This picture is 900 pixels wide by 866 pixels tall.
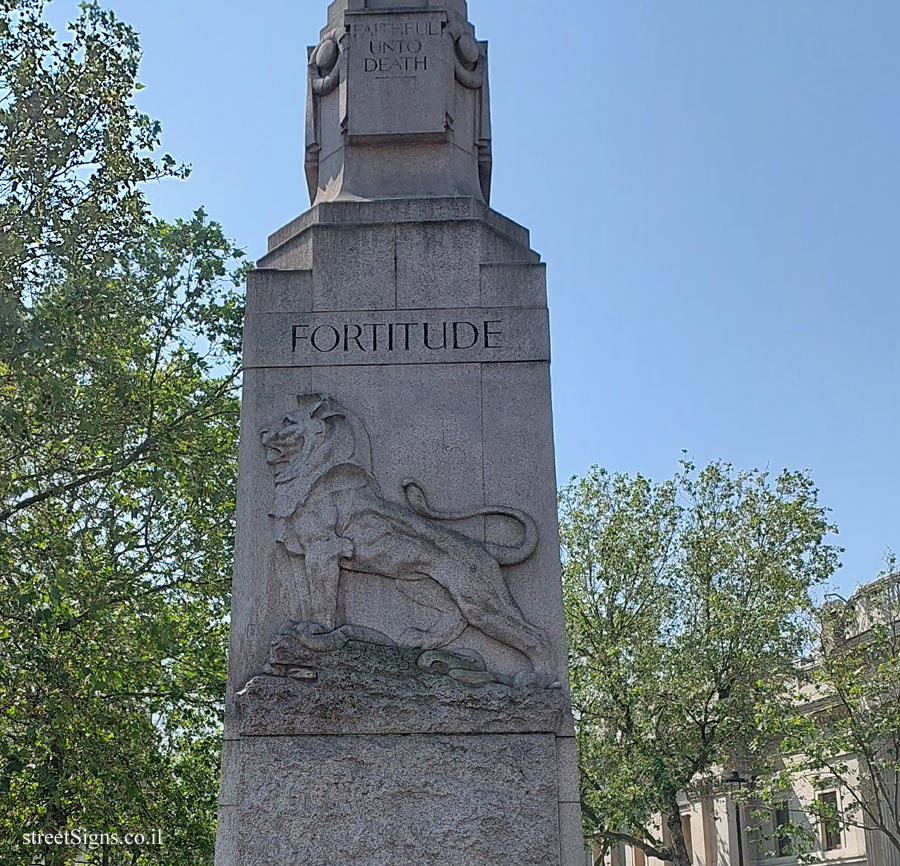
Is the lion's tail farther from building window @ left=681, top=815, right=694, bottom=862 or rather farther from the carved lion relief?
building window @ left=681, top=815, right=694, bottom=862

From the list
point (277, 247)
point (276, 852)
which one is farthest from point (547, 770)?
point (277, 247)

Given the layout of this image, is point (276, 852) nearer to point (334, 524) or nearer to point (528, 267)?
point (334, 524)

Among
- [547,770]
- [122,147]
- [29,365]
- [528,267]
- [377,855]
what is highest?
[122,147]

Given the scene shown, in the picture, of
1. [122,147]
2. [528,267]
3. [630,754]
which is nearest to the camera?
[528,267]

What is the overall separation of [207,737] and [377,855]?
12.8 metres

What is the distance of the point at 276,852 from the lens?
741 centimetres

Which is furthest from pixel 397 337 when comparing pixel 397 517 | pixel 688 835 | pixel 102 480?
pixel 688 835

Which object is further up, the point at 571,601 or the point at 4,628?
the point at 571,601

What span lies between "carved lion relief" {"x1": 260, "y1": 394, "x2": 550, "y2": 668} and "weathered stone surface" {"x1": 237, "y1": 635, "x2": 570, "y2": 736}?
32 centimetres

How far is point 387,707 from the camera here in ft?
25.1

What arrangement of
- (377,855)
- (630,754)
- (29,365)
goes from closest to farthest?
(377,855) → (29,365) → (630,754)

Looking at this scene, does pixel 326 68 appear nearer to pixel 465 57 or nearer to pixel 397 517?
pixel 465 57

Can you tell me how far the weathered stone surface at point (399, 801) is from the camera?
291 inches

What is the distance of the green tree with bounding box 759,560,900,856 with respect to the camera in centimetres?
2569
